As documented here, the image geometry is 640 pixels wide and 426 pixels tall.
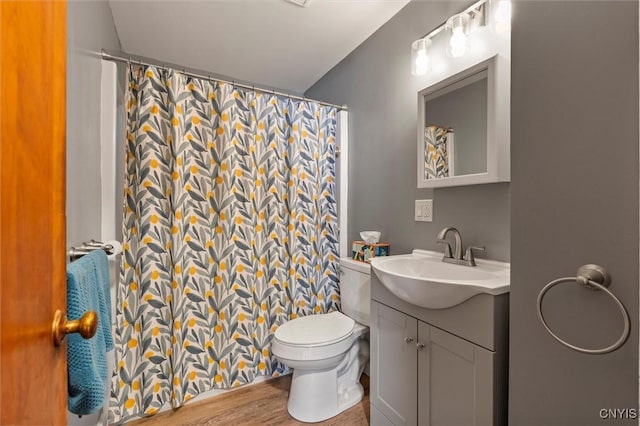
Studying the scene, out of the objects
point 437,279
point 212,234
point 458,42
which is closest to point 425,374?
point 437,279

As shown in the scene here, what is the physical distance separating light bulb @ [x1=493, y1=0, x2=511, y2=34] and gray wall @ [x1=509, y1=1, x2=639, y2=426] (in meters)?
0.71

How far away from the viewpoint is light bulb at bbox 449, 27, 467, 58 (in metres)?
1.36

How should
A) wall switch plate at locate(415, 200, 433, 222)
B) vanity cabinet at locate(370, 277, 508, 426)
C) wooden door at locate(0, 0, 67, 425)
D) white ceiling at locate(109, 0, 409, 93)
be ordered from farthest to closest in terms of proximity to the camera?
white ceiling at locate(109, 0, 409, 93)
wall switch plate at locate(415, 200, 433, 222)
vanity cabinet at locate(370, 277, 508, 426)
wooden door at locate(0, 0, 67, 425)

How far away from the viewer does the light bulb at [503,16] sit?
1209mm

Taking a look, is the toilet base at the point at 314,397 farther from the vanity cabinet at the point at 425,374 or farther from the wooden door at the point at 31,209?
the wooden door at the point at 31,209

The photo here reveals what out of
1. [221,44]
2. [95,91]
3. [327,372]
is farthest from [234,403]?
[221,44]

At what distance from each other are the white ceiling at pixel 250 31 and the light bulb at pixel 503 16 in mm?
670

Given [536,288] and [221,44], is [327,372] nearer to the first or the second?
[536,288]

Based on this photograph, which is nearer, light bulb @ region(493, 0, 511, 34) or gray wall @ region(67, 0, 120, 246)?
gray wall @ region(67, 0, 120, 246)

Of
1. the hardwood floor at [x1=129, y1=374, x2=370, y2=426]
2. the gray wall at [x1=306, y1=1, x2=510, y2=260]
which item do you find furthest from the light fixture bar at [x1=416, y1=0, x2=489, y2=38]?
the hardwood floor at [x1=129, y1=374, x2=370, y2=426]

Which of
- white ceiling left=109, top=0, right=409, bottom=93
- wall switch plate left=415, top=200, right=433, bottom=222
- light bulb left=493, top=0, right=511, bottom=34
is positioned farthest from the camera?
white ceiling left=109, top=0, right=409, bottom=93

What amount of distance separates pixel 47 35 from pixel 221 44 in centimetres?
193

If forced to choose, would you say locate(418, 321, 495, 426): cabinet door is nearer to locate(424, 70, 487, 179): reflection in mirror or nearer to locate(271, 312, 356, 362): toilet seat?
locate(271, 312, 356, 362): toilet seat

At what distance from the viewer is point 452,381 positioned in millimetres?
1051
